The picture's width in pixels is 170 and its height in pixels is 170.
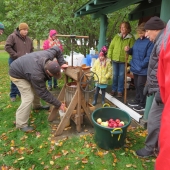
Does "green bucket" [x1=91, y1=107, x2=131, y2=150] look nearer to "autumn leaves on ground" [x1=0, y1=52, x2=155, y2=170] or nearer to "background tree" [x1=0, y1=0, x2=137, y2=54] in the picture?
"autumn leaves on ground" [x1=0, y1=52, x2=155, y2=170]

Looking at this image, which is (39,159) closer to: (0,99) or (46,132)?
(46,132)

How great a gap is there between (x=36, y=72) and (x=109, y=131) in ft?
5.14

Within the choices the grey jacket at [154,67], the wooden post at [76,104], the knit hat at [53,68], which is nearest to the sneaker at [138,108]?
the wooden post at [76,104]

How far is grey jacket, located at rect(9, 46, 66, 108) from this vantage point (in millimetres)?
3025

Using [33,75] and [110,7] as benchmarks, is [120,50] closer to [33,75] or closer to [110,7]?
[110,7]

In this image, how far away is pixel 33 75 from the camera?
3006 mm

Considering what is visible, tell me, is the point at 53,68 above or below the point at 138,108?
above

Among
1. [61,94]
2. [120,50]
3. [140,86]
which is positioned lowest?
[61,94]

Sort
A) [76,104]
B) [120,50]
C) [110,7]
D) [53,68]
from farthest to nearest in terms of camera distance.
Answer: [110,7], [120,50], [76,104], [53,68]

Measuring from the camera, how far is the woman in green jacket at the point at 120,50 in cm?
436

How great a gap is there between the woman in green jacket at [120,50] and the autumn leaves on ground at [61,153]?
65.4 inches

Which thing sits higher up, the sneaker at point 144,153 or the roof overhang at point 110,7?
the roof overhang at point 110,7

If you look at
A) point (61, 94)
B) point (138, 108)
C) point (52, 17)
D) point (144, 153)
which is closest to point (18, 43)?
point (61, 94)

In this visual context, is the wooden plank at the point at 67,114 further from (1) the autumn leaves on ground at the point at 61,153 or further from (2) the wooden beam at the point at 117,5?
(2) the wooden beam at the point at 117,5
